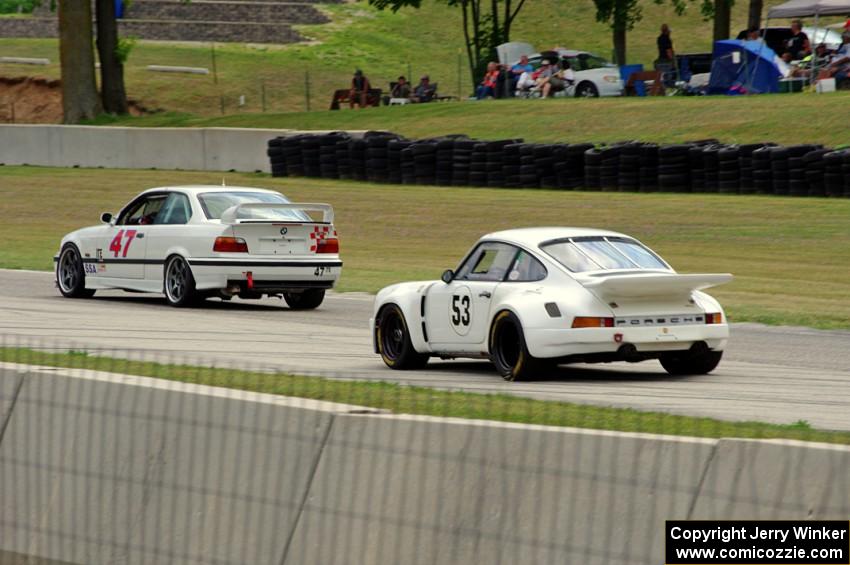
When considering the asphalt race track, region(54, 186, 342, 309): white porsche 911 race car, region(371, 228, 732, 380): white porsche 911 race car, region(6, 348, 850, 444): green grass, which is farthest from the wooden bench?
region(6, 348, 850, 444): green grass

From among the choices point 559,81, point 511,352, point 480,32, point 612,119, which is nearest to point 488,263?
point 511,352

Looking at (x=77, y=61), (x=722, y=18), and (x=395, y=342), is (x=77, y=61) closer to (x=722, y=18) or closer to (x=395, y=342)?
(x=722, y=18)

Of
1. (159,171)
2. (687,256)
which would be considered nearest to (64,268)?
(687,256)

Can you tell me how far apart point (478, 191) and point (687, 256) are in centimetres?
934

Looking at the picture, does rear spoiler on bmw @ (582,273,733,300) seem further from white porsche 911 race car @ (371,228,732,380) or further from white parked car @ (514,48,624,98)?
white parked car @ (514,48,624,98)

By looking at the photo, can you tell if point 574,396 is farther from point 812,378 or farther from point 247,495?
point 247,495

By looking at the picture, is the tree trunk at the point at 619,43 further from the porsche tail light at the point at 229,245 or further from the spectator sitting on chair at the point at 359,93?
the porsche tail light at the point at 229,245

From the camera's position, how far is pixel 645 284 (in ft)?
37.6

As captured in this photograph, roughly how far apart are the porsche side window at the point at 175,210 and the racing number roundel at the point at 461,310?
21.2ft

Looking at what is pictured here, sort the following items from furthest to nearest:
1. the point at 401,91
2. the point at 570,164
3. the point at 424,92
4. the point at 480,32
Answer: the point at 480,32 → the point at 401,91 → the point at 424,92 → the point at 570,164

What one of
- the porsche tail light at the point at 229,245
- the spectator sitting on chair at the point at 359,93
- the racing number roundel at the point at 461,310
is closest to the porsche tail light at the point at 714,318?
the racing number roundel at the point at 461,310

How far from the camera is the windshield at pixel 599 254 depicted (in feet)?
39.5

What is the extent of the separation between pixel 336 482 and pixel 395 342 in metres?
7.43

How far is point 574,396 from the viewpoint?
10.6 m
